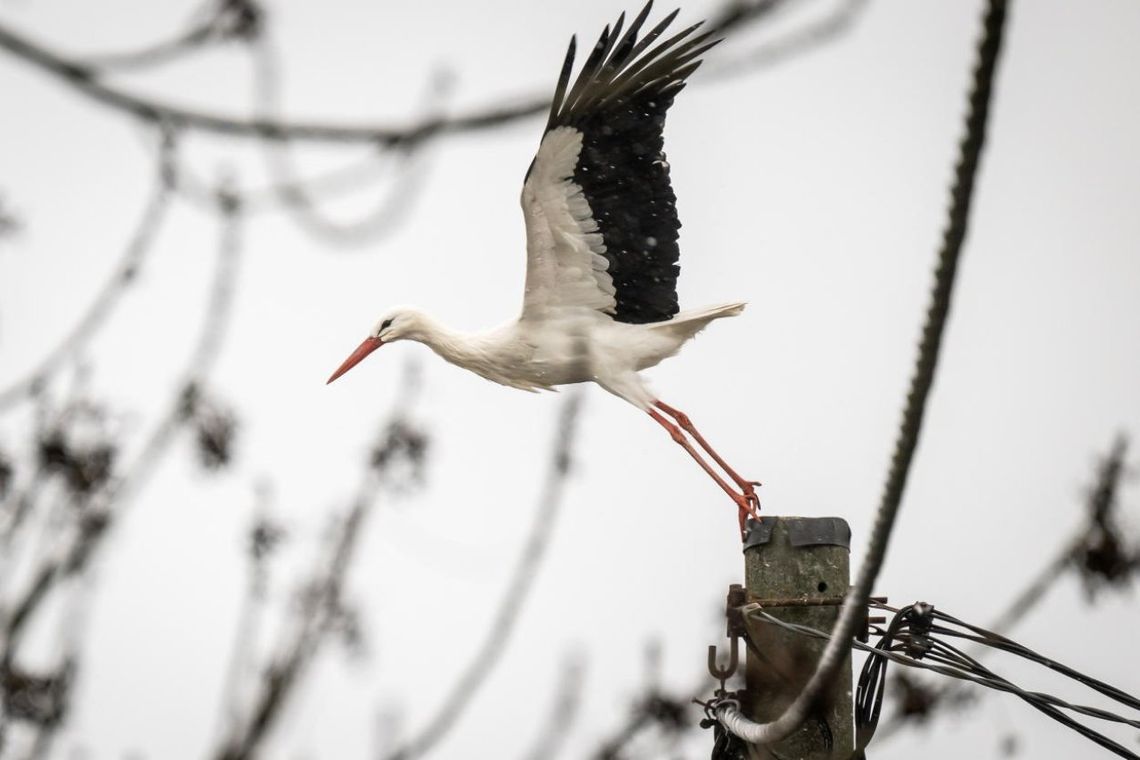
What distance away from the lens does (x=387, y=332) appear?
24.2ft

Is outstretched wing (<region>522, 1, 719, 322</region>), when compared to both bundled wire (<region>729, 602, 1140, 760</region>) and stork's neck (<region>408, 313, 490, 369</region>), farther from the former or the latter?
bundled wire (<region>729, 602, 1140, 760</region>)

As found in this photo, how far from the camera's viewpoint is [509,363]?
6.56m

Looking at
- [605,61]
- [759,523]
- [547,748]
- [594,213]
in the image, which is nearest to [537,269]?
[594,213]

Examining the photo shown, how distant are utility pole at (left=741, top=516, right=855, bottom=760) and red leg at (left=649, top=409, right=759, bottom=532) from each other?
2.07m

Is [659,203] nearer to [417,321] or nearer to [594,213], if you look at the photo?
[594,213]

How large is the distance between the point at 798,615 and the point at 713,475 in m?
2.84

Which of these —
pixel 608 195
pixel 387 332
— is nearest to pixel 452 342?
pixel 387 332

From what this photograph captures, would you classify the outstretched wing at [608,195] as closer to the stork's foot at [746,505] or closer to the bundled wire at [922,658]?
the stork's foot at [746,505]

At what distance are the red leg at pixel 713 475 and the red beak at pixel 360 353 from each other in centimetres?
176

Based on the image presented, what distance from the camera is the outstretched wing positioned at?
5.94 m

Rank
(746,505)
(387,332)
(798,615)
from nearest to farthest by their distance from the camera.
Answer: (798,615), (746,505), (387,332)

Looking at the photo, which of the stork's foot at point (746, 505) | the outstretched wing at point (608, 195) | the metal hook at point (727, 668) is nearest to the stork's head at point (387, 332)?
the outstretched wing at point (608, 195)

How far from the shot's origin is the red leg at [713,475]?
5.96m

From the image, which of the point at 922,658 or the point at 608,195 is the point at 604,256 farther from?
the point at 922,658
